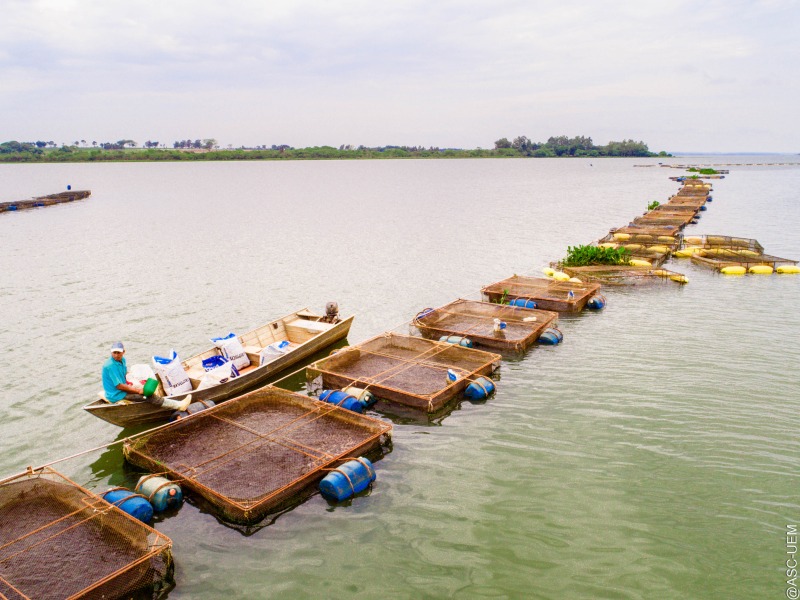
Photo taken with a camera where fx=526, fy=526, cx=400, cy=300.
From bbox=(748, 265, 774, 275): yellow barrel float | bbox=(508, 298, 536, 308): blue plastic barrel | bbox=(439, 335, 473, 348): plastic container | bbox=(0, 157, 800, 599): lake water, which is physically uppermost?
bbox=(748, 265, 774, 275): yellow barrel float

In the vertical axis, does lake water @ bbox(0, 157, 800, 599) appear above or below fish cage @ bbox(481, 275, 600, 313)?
below

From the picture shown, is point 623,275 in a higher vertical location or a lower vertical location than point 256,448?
higher

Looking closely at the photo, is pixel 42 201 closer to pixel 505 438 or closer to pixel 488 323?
pixel 488 323

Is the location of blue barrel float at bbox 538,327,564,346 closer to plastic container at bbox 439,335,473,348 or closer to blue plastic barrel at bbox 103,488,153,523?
plastic container at bbox 439,335,473,348

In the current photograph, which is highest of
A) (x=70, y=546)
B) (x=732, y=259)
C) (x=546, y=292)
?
(x=732, y=259)

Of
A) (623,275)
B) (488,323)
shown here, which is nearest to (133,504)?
(488,323)

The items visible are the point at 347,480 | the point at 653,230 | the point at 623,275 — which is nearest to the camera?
the point at 347,480

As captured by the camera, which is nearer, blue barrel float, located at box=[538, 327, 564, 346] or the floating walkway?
blue barrel float, located at box=[538, 327, 564, 346]

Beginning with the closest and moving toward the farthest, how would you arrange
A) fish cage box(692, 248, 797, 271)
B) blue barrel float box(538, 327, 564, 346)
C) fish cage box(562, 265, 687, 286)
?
blue barrel float box(538, 327, 564, 346) < fish cage box(562, 265, 687, 286) < fish cage box(692, 248, 797, 271)

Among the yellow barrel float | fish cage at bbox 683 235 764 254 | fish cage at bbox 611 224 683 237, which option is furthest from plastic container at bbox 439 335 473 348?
fish cage at bbox 611 224 683 237
